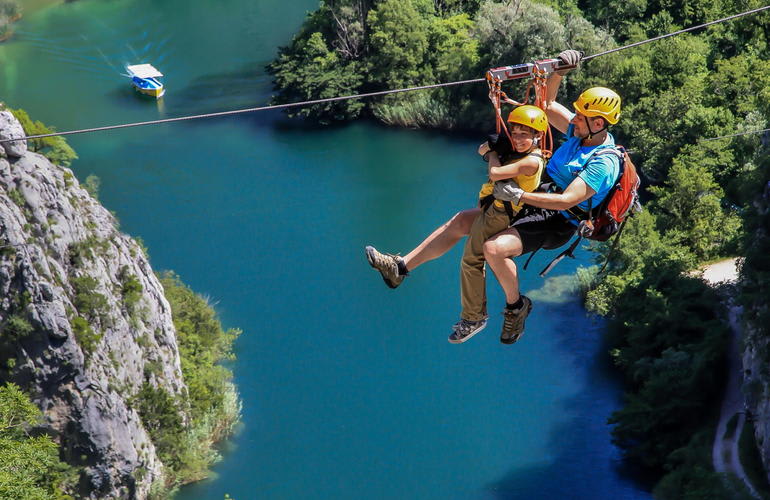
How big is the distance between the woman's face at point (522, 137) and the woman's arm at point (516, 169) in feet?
0.28

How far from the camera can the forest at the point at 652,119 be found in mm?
25016

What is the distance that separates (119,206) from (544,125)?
27260 mm

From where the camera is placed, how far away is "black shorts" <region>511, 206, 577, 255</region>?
8.47m

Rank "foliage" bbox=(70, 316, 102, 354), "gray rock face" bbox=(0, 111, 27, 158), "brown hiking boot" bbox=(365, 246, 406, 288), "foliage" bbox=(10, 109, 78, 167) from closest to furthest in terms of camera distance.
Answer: "brown hiking boot" bbox=(365, 246, 406, 288), "gray rock face" bbox=(0, 111, 27, 158), "foliage" bbox=(70, 316, 102, 354), "foliage" bbox=(10, 109, 78, 167)

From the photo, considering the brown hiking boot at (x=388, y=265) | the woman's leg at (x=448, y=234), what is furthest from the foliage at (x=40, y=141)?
the woman's leg at (x=448, y=234)

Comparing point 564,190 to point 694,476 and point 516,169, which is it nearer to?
point 516,169

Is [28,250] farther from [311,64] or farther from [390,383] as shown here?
[311,64]

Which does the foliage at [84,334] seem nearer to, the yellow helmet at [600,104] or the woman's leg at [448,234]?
the woman's leg at [448,234]

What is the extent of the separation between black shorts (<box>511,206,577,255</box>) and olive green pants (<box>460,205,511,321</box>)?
0.42 ft

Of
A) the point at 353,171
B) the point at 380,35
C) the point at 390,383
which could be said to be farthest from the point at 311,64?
the point at 390,383

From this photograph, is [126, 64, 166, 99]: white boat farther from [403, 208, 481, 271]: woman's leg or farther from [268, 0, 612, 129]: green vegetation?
[403, 208, 481, 271]: woman's leg

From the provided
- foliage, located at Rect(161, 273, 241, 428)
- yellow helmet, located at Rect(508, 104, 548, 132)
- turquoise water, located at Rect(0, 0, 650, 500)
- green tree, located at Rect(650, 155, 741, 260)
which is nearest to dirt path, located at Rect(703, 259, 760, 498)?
green tree, located at Rect(650, 155, 741, 260)

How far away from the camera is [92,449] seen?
79.6 feet

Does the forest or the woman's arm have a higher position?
the woman's arm
